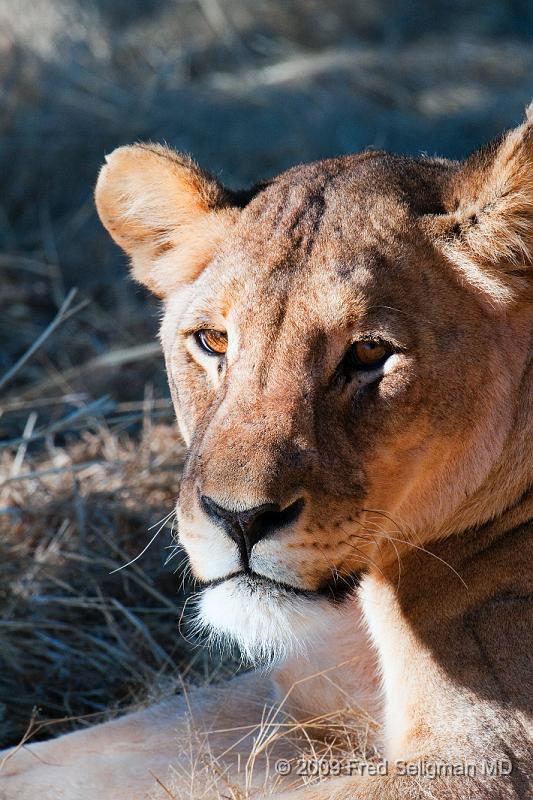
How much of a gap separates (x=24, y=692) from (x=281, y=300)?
1.89m

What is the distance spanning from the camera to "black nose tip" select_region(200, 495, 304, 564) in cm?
233

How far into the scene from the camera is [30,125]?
7.57 metres

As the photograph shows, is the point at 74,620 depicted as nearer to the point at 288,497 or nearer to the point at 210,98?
the point at 288,497

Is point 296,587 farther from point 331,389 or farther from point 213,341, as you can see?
point 213,341

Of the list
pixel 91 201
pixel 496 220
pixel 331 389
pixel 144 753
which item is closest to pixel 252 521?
pixel 331 389

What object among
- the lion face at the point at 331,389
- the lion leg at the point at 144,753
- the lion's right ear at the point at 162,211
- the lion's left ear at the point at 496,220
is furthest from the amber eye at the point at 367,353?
the lion leg at the point at 144,753

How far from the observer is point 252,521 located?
233 cm

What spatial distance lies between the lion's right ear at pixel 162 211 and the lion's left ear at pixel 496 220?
58 centimetres

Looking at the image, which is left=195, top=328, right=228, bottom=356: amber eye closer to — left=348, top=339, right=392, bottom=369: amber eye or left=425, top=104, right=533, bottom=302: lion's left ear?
left=348, top=339, right=392, bottom=369: amber eye

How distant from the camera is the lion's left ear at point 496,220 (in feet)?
8.37

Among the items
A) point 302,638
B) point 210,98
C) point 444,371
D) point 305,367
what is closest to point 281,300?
point 305,367

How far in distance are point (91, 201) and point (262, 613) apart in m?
4.95

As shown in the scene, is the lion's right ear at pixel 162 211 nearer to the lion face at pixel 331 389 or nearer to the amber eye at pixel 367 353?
the lion face at pixel 331 389

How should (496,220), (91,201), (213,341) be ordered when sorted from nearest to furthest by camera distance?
(496,220) < (213,341) < (91,201)
